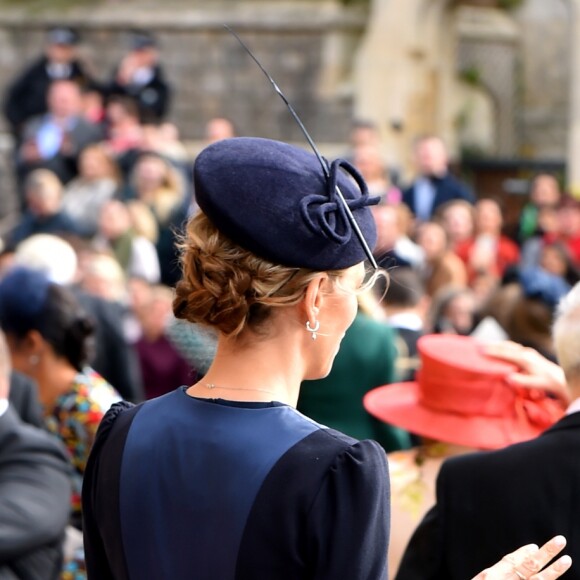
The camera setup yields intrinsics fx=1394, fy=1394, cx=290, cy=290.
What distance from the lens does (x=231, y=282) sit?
2045 millimetres

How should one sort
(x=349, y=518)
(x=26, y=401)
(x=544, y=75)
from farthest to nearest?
(x=544, y=75) → (x=26, y=401) → (x=349, y=518)

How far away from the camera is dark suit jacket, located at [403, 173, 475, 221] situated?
1116 centimetres

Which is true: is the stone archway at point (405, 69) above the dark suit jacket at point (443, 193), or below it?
below

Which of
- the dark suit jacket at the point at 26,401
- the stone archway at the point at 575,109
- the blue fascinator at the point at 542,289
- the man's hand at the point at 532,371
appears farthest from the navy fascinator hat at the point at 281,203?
the stone archway at the point at 575,109

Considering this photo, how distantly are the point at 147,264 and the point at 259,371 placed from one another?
7554 mm

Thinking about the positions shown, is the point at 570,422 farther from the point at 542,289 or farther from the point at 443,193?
the point at 443,193

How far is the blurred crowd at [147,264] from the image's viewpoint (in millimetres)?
4465

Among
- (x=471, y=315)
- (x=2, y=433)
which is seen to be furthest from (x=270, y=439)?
(x=471, y=315)

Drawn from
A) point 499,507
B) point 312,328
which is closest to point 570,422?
point 499,507

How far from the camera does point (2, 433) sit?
326 centimetres

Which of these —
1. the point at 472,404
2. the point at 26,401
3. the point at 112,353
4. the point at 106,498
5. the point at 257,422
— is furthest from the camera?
the point at 112,353

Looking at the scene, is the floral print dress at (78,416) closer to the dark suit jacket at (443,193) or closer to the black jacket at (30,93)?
the dark suit jacket at (443,193)

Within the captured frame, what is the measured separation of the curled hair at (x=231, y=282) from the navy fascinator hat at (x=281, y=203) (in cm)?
2

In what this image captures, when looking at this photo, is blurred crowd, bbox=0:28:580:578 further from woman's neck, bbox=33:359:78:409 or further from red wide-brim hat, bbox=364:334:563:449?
red wide-brim hat, bbox=364:334:563:449
